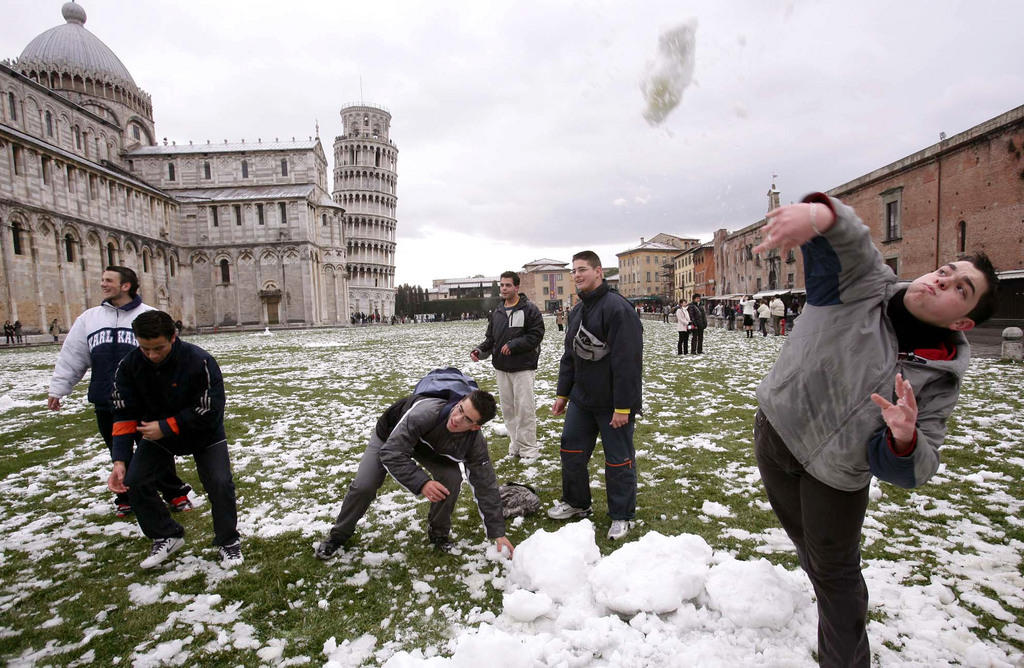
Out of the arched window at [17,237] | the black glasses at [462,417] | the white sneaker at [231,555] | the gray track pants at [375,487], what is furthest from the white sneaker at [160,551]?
the arched window at [17,237]

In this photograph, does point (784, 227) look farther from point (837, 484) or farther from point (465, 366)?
point (465, 366)

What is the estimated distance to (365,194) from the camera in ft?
297

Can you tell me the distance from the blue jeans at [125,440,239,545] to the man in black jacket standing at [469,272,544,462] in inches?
118

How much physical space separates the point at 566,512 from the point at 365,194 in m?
94.2

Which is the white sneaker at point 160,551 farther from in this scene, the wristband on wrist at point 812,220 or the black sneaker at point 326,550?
the wristband on wrist at point 812,220

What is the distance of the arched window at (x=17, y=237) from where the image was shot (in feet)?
112

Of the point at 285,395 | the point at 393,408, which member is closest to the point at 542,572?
the point at 393,408

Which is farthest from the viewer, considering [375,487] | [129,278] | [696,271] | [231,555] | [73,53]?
[696,271]

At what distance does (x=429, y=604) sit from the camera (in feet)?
10.7

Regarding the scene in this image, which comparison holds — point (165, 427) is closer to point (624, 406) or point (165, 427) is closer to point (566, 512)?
point (566, 512)

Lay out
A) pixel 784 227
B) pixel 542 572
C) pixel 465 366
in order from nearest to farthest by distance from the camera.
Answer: pixel 784 227 → pixel 542 572 → pixel 465 366

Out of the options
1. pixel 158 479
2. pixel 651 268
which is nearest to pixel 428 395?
pixel 158 479

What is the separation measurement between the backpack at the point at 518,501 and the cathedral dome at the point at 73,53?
70.9 meters

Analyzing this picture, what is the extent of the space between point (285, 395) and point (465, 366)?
5648 mm
